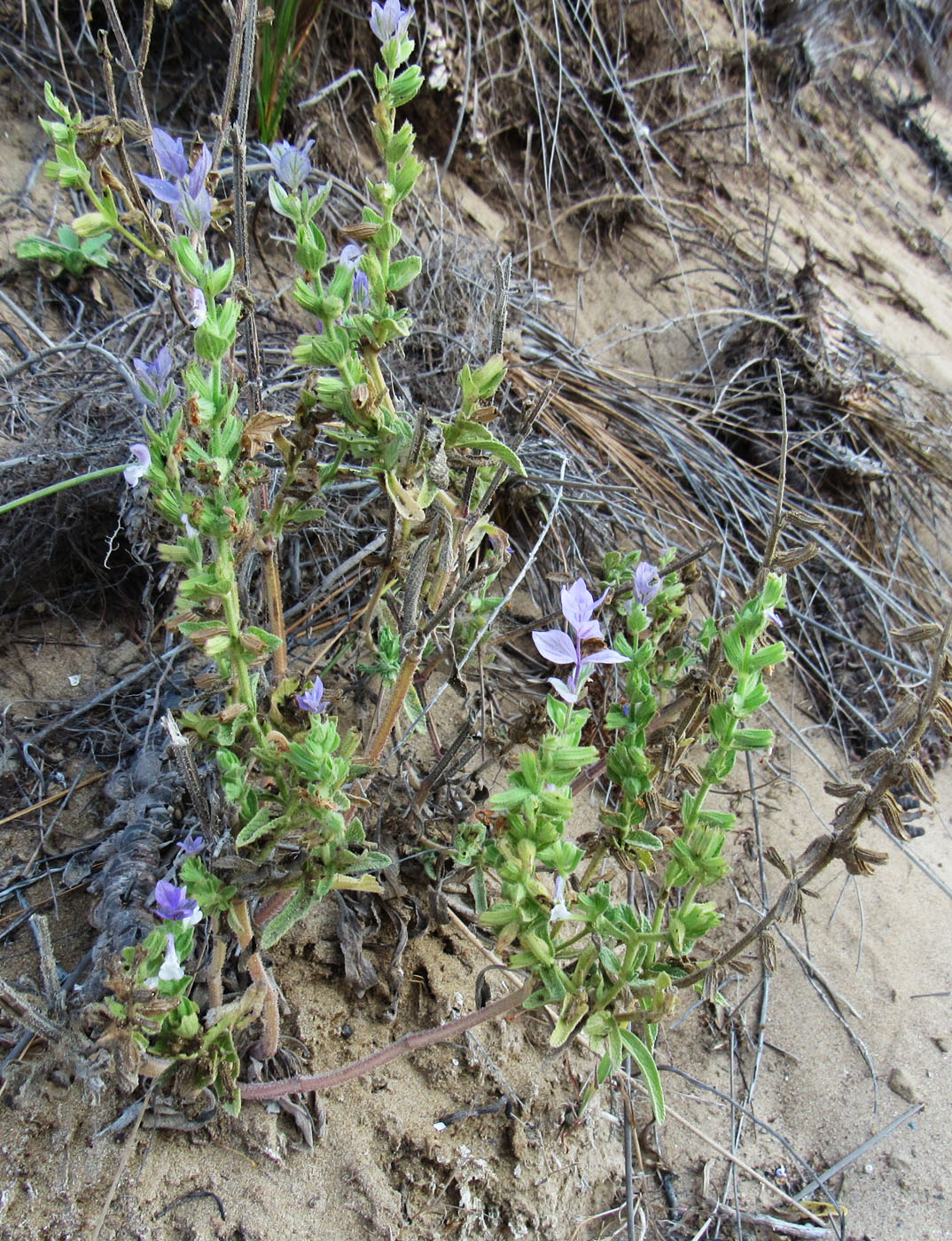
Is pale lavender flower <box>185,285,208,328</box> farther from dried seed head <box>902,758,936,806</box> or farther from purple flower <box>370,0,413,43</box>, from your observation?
dried seed head <box>902,758,936,806</box>

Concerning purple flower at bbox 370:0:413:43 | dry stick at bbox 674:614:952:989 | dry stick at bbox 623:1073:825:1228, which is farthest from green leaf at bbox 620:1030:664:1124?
purple flower at bbox 370:0:413:43

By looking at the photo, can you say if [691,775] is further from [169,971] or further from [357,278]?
[357,278]

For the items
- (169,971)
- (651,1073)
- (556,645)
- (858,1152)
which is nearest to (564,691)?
(556,645)

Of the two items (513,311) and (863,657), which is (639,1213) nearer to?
(863,657)

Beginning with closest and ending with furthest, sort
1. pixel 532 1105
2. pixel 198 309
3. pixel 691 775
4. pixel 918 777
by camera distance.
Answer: pixel 198 309
pixel 918 777
pixel 691 775
pixel 532 1105

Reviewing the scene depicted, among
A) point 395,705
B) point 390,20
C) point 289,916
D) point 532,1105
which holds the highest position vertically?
point 390,20

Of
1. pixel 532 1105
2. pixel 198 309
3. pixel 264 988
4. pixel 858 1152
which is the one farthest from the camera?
pixel 858 1152

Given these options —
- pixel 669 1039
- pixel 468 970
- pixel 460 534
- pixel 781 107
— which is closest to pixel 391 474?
pixel 460 534
